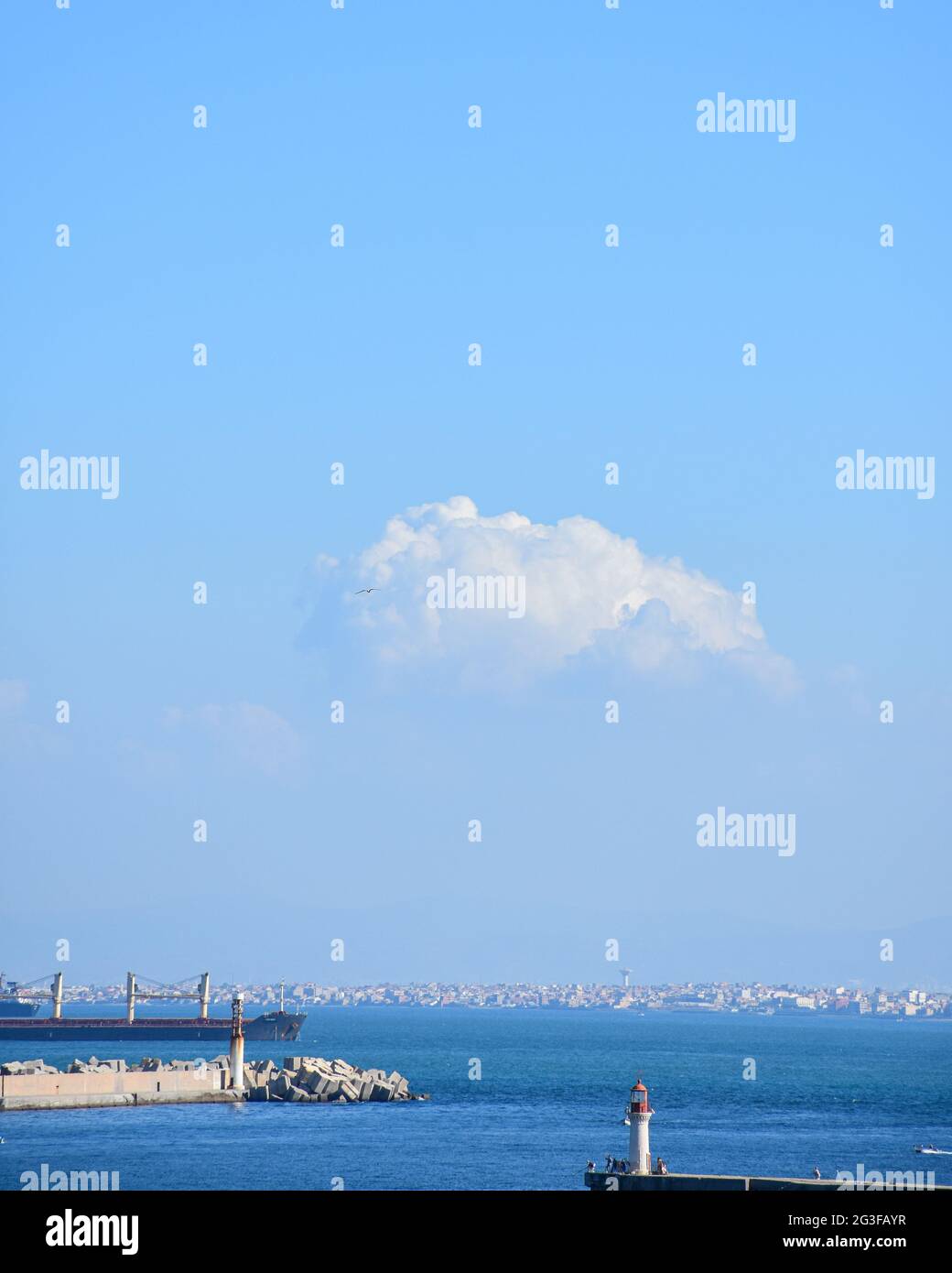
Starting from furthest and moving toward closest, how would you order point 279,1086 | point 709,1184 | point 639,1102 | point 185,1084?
1. point 279,1086
2. point 185,1084
3. point 639,1102
4. point 709,1184

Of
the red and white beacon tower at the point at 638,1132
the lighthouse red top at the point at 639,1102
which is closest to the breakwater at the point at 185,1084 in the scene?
the red and white beacon tower at the point at 638,1132

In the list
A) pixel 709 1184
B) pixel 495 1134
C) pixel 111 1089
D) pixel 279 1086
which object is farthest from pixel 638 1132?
pixel 279 1086

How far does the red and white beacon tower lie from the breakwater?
47.2 meters

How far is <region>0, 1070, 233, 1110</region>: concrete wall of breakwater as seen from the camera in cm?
8950

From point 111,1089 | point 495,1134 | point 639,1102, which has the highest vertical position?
point 639,1102

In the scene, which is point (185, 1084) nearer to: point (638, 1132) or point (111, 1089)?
point (111, 1089)

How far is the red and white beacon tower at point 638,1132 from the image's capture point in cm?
4906

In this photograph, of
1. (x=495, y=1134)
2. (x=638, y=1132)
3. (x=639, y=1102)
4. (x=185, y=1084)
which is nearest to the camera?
(x=639, y=1102)

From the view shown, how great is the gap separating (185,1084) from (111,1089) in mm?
4641

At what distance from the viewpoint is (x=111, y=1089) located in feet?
306

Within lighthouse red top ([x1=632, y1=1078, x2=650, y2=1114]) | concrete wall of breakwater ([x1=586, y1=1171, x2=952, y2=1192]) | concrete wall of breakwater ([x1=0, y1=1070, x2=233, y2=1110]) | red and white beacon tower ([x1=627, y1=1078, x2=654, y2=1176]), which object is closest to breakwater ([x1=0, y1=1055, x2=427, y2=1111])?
concrete wall of breakwater ([x1=0, y1=1070, x2=233, y2=1110])

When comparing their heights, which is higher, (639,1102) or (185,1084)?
(639,1102)

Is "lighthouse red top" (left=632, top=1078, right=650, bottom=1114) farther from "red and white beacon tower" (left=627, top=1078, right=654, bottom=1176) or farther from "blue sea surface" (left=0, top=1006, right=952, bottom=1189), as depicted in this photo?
"blue sea surface" (left=0, top=1006, right=952, bottom=1189)

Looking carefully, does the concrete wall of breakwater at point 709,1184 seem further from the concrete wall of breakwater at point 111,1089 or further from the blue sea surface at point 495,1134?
the concrete wall of breakwater at point 111,1089
